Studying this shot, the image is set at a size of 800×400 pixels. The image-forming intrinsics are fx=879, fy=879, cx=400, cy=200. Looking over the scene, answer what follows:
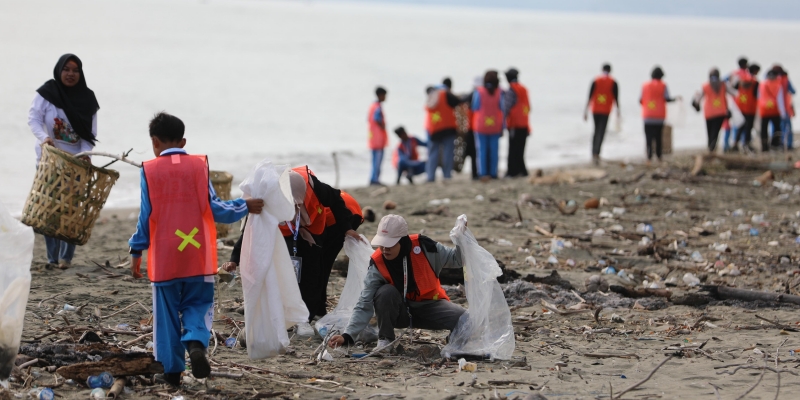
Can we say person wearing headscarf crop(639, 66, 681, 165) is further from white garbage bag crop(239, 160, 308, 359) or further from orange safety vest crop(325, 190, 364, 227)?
white garbage bag crop(239, 160, 308, 359)

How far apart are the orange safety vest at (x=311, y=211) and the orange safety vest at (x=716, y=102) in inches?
479

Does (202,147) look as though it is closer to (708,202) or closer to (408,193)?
(408,193)

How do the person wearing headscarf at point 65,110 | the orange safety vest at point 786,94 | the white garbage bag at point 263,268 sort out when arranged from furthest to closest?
the orange safety vest at point 786,94 → the person wearing headscarf at point 65,110 → the white garbage bag at point 263,268

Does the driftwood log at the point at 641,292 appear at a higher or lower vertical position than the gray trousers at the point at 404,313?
lower

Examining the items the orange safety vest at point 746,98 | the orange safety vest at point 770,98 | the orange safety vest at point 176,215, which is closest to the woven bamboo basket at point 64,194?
the orange safety vest at point 176,215

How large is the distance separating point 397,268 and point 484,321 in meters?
0.59

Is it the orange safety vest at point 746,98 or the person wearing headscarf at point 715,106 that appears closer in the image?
the person wearing headscarf at point 715,106

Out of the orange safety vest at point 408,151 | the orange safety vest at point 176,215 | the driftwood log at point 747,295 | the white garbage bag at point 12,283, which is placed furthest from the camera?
the orange safety vest at point 408,151

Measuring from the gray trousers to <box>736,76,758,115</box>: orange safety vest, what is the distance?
13260 millimetres

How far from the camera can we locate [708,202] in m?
10.9

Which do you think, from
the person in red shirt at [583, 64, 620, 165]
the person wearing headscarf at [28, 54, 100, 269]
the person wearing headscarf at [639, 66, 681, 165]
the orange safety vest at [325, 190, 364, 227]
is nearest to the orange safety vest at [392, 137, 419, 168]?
the person in red shirt at [583, 64, 620, 165]

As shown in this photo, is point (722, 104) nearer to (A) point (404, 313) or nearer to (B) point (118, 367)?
(A) point (404, 313)

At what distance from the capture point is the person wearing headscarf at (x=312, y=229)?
5477mm

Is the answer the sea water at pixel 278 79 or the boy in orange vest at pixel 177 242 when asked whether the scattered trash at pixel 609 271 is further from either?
the boy in orange vest at pixel 177 242
